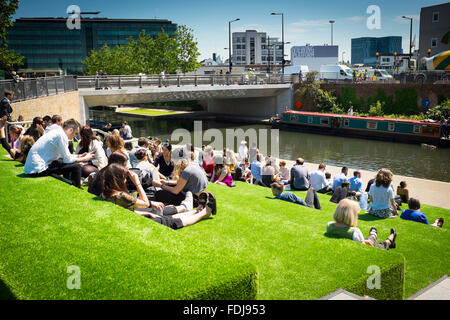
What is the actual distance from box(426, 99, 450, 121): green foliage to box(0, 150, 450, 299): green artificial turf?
98.5ft

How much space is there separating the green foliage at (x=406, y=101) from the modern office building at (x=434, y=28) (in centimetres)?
2359

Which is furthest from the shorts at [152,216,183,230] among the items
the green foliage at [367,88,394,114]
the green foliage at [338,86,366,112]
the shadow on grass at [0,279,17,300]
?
the green foliage at [338,86,366,112]

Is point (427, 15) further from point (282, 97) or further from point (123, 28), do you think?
point (123, 28)

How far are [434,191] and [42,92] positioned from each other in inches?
779

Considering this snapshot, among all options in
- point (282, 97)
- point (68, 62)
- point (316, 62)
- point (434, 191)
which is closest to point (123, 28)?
point (68, 62)

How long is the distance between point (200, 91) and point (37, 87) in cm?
2035

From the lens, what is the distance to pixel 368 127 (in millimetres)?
35719

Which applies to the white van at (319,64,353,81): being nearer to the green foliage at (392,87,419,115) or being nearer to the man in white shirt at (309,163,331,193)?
the green foliage at (392,87,419,115)

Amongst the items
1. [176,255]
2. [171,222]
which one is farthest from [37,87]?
[176,255]

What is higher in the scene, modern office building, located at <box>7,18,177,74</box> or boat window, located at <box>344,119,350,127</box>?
modern office building, located at <box>7,18,177,74</box>

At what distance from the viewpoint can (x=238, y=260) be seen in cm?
448

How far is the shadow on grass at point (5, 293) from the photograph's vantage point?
3.77 m

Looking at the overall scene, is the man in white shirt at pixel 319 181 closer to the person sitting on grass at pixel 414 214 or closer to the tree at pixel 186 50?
the person sitting on grass at pixel 414 214

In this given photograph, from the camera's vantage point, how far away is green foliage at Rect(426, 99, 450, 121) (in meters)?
34.5
